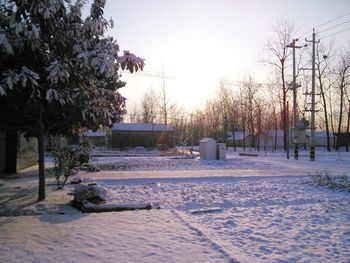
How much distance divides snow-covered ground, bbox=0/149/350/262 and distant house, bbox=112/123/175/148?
41.1 m

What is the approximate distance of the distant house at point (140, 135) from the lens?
177ft

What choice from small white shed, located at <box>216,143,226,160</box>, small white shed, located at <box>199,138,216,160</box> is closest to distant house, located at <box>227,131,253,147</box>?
small white shed, located at <box>199,138,216,160</box>

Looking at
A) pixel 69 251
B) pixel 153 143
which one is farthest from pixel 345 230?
pixel 153 143

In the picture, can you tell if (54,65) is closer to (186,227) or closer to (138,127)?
(186,227)

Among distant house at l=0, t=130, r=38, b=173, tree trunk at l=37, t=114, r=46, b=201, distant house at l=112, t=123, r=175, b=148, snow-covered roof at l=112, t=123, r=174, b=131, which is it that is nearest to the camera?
tree trunk at l=37, t=114, r=46, b=201

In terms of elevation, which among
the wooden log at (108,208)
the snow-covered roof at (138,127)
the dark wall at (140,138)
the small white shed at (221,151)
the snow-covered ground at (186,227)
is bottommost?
the snow-covered ground at (186,227)

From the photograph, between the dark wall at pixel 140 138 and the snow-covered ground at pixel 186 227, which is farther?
the dark wall at pixel 140 138

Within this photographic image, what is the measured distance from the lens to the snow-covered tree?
7.11m

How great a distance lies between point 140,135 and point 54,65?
4760 cm

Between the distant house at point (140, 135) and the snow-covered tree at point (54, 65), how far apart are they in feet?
142

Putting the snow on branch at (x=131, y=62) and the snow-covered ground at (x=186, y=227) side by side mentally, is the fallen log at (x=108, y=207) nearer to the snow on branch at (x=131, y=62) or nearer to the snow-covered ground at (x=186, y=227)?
the snow-covered ground at (x=186, y=227)

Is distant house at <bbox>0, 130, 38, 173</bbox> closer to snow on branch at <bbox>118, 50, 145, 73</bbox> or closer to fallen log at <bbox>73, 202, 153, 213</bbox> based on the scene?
fallen log at <bbox>73, 202, 153, 213</bbox>

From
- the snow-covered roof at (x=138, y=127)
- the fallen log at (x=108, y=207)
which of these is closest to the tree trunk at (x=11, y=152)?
the fallen log at (x=108, y=207)

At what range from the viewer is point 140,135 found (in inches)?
2151
